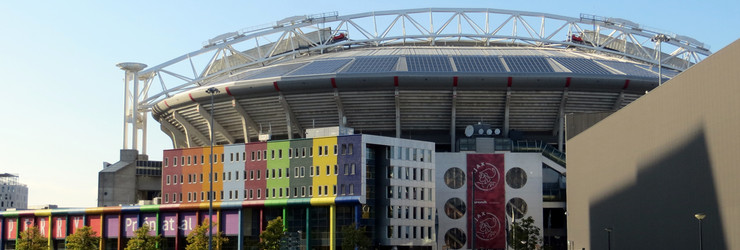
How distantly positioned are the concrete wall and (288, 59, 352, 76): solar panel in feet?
142

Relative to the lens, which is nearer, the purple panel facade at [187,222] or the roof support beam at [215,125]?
the purple panel facade at [187,222]

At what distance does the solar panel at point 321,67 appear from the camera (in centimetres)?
13350

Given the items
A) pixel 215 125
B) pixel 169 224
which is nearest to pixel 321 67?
pixel 215 125

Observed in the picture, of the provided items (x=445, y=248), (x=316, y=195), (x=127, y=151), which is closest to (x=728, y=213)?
(x=316, y=195)

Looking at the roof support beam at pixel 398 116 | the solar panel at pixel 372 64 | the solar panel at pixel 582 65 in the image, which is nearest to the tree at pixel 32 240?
the solar panel at pixel 372 64

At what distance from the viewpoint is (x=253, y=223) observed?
12025 cm

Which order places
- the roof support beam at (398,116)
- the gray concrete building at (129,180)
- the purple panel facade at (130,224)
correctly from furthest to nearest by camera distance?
the gray concrete building at (129,180) → the roof support beam at (398,116) → the purple panel facade at (130,224)

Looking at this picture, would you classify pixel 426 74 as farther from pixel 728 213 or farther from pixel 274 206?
pixel 728 213

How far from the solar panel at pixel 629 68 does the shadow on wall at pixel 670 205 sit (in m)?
49.1

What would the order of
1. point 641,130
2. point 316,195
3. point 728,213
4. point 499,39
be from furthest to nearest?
point 499,39 < point 316,195 < point 641,130 < point 728,213

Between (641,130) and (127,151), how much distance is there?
8652cm

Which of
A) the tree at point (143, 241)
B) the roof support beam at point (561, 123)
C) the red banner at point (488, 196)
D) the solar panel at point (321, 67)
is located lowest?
the tree at point (143, 241)

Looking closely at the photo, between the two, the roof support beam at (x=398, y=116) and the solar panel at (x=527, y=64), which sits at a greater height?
the solar panel at (x=527, y=64)

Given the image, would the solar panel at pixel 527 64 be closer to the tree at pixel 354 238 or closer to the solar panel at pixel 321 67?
the solar panel at pixel 321 67
